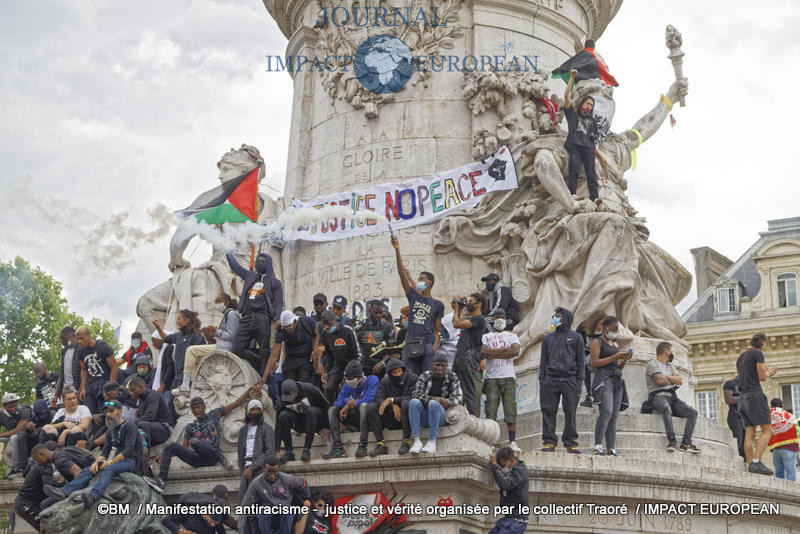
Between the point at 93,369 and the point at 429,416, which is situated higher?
the point at 93,369

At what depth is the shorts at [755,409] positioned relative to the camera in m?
17.8

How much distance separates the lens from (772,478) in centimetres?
1716

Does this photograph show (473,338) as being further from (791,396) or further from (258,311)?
(791,396)

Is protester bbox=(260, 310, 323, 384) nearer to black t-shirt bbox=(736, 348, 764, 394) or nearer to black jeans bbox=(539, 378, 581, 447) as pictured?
black jeans bbox=(539, 378, 581, 447)

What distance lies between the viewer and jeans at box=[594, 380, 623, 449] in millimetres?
16766

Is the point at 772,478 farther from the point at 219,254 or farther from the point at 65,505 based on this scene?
the point at 219,254

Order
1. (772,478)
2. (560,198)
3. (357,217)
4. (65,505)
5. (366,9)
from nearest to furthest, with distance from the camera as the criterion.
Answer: (65,505) → (772,478) → (560,198) → (357,217) → (366,9)

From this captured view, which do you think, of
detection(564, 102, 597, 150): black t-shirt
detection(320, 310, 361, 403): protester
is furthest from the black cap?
detection(564, 102, 597, 150): black t-shirt

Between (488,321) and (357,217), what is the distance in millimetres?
4154

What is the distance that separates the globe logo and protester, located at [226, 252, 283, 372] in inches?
198

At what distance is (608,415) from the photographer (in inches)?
662

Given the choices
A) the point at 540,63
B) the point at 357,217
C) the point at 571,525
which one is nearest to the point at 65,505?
the point at 571,525

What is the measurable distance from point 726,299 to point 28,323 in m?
20.4

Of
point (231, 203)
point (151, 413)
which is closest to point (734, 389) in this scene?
point (151, 413)
